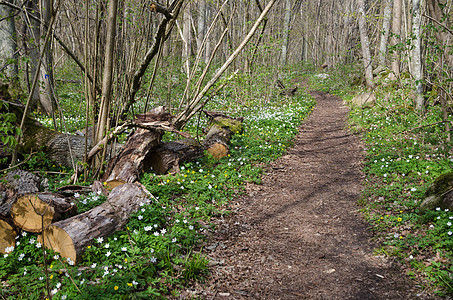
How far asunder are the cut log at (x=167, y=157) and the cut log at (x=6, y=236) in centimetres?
250

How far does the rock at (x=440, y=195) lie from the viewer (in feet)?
12.4

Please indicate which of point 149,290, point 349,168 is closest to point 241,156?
point 349,168

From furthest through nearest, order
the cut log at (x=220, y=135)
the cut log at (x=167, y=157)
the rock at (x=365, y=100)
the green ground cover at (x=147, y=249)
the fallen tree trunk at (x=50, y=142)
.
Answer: the rock at (x=365, y=100), the cut log at (x=220, y=135), the cut log at (x=167, y=157), the fallen tree trunk at (x=50, y=142), the green ground cover at (x=147, y=249)

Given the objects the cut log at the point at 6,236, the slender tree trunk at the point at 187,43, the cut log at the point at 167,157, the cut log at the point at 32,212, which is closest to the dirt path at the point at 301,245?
the cut log at the point at 167,157

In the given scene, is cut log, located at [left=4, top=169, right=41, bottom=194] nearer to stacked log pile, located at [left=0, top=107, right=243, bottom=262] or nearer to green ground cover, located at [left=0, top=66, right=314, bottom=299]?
stacked log pile, located at [left=0, top=107, right=243, bottom=262]

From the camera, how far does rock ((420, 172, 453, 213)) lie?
377 centimetres

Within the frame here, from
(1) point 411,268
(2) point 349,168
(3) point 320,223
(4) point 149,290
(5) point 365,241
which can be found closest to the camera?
(4) point 149,290

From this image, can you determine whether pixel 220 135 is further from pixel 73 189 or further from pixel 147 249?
pixel 147 249

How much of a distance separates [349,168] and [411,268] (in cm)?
350

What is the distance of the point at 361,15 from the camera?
12.9 metres

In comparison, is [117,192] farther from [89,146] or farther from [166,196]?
[89,146]

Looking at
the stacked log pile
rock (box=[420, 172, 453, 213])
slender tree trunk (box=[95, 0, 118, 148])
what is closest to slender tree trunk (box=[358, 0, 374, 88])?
rock (box=[420, 172, 453, 213])

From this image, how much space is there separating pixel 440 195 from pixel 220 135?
4.47 metres

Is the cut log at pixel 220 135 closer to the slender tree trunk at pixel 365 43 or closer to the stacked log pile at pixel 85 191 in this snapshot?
the stacked log pile at pixel 85 191
